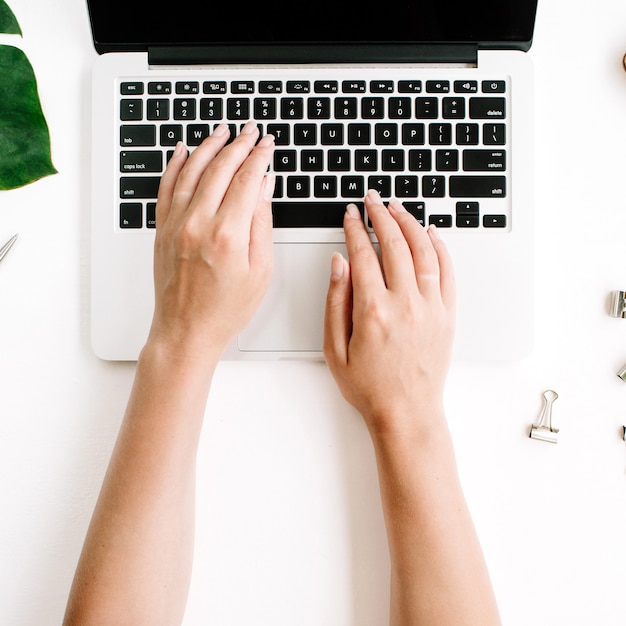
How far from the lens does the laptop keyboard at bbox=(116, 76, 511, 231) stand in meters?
0.62

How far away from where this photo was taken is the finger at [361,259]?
610 millimetres

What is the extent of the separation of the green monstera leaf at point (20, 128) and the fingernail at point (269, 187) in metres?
0.25

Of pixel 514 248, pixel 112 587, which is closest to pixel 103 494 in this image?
pixel 112 587

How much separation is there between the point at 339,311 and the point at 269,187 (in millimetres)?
147

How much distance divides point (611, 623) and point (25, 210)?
2.60 ft

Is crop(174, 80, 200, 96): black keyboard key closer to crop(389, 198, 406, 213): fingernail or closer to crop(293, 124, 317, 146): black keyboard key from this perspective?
crop(293, 124, 317, 146): black keyboard key

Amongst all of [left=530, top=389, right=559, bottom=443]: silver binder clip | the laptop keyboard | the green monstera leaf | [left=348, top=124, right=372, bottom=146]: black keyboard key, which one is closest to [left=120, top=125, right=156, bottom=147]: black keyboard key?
the laptop keyboard

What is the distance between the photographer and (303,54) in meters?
0.63

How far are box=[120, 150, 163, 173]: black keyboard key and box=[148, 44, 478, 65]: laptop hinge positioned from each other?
10 centimetres

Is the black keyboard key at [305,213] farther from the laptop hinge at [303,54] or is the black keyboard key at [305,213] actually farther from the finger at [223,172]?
the laptop hinge at [303,54]

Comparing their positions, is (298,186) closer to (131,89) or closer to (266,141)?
(266,141)

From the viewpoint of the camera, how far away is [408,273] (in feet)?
2.00

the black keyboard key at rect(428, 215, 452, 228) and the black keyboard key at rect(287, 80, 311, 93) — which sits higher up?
the black keyboard key at rect(287, 80, 311, 93)

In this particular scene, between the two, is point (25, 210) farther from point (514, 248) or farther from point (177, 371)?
point (514, 248)
